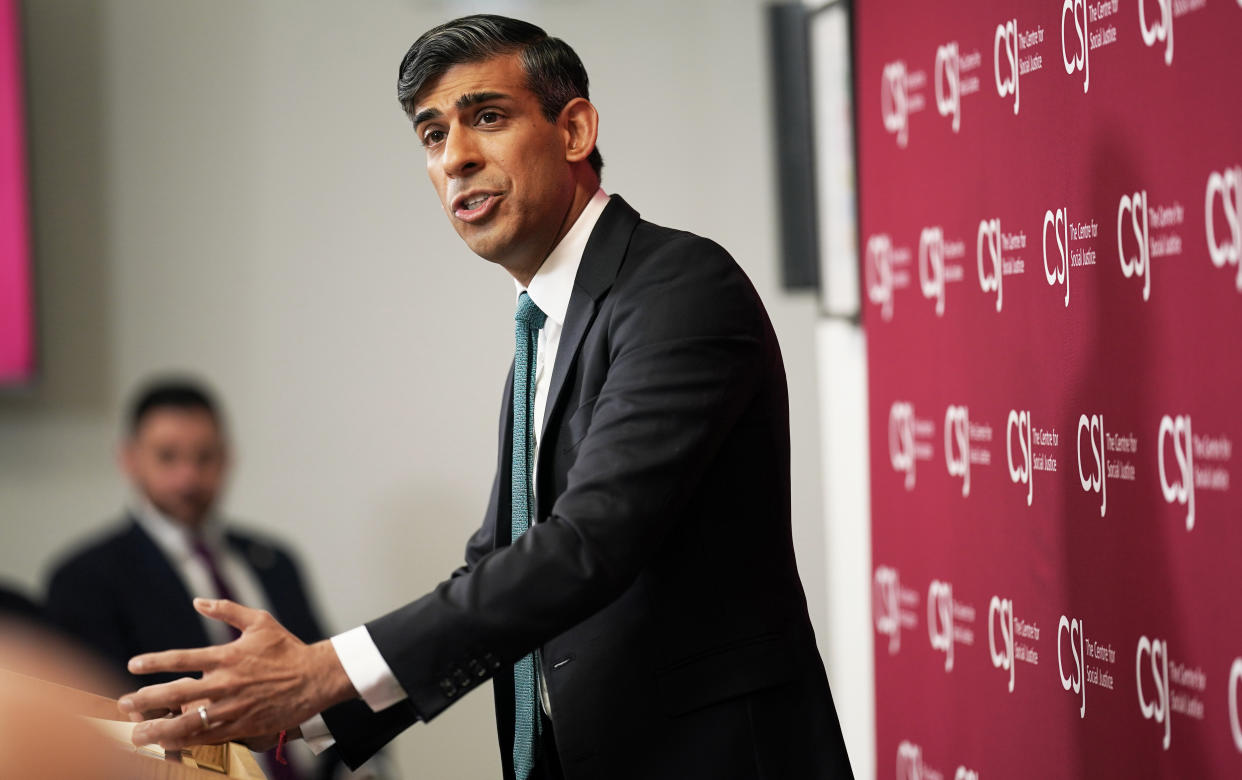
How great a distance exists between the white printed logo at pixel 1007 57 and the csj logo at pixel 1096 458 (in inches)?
19.9

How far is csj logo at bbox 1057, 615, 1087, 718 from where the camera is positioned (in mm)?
1988

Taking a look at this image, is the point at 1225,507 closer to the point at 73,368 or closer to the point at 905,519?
the point at 905,519

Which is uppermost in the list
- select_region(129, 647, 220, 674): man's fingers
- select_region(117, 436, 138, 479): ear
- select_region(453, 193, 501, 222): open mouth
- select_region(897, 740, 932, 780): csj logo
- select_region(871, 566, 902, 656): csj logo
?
select_region(453, 193, 501, 222): open mouth

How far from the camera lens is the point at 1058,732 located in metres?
2.09

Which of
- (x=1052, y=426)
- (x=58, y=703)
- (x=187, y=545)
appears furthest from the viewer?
(x=187, y=545)

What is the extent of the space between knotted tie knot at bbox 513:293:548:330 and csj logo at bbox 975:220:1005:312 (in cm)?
81

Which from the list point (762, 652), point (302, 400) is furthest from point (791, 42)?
point (762, 652)

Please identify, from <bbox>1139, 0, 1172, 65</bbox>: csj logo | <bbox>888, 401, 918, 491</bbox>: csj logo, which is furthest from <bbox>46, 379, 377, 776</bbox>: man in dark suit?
<bbox>1139, 0, 1172, 65</bbox>: csj logo

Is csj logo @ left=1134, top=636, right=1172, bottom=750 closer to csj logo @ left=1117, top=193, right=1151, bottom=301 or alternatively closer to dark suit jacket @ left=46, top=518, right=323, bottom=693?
csj logo @ left=1117, top=193, right=1151, bottom=301

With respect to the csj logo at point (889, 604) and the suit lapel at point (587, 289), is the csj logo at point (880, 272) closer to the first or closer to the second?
the csj logo at point (889, 604)

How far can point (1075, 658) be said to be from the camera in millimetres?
2014

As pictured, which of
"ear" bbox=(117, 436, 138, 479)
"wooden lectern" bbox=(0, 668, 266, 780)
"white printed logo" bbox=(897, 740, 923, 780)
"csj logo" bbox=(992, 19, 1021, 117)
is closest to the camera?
"wooden lectern" bbox=(0, 668, 266, 780)

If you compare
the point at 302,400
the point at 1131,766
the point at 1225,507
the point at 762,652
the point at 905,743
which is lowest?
the point at 905,743

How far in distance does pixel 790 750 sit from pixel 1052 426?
71cm
